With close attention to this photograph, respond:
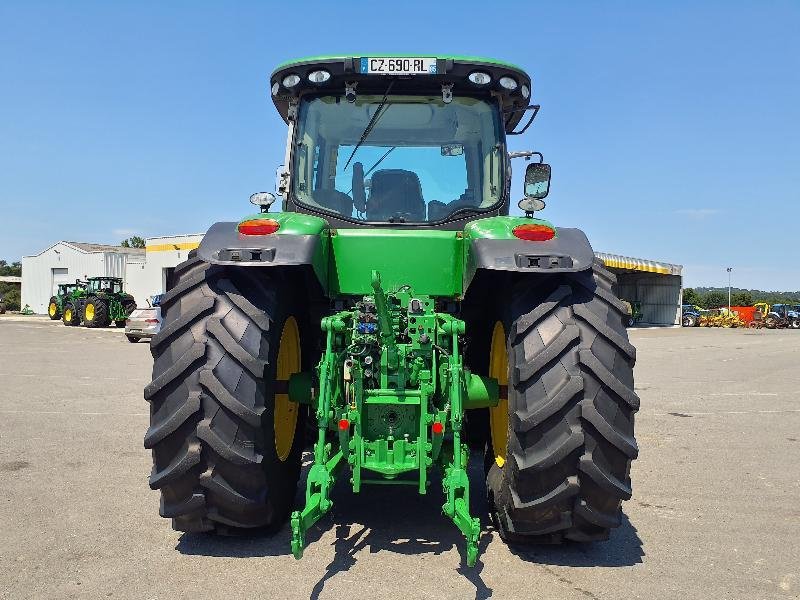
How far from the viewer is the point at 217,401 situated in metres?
3.46

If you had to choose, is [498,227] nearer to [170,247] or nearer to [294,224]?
[294,224]

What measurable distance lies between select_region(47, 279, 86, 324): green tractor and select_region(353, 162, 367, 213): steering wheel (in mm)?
33346

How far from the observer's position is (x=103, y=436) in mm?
7102

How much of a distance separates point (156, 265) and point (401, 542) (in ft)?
133

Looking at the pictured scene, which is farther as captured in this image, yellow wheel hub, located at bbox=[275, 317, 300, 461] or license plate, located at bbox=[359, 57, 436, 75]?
license plate, located at bbox=[359, 57, 436, 75]

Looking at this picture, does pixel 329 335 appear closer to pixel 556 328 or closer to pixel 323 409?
pixel 323 409

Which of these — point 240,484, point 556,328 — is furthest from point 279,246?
point 556,328

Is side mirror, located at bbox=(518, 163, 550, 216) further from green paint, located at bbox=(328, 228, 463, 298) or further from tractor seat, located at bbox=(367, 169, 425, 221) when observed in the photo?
green paint, located at bbox=(328, 228, 463, 298)

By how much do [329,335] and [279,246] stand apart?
55 cm

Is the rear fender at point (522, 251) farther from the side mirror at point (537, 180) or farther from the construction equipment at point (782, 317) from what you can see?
the construction equipment at point (782, 317)

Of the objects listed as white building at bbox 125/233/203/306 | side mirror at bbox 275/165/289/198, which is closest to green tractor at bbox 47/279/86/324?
white building at bbox 125/233/203/306

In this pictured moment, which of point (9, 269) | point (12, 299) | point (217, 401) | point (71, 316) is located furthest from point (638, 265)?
point (9, 269)

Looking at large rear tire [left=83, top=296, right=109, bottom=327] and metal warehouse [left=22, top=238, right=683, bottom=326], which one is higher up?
metal warehouse [left=22, top=238, right=683, bottom=326]

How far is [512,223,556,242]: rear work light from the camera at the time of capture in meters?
3.70
